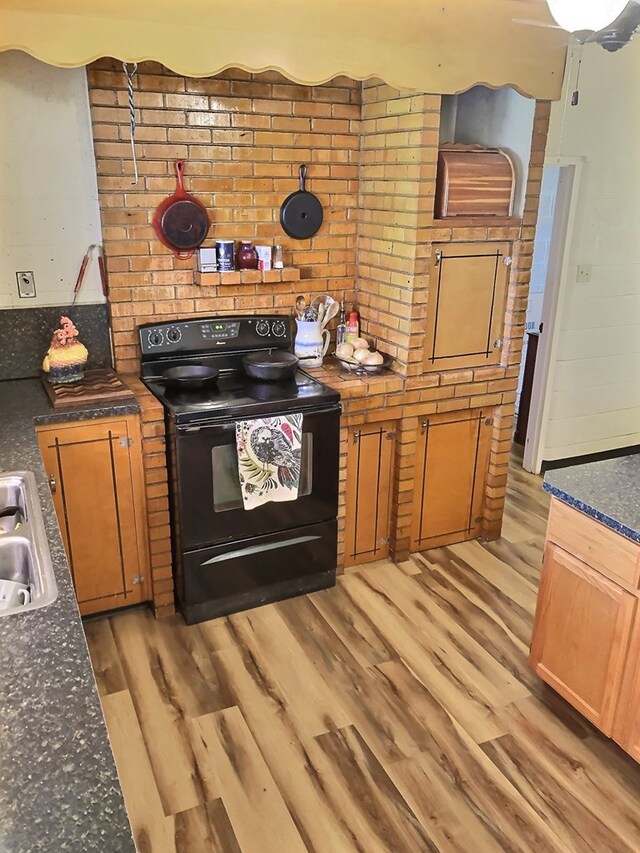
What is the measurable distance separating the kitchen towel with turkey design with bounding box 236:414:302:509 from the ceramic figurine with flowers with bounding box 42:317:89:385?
2.30ft

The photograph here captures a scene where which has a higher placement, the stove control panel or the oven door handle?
the stove control panel

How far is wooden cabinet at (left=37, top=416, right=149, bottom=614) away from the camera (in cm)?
252

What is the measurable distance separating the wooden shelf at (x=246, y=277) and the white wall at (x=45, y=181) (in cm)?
44

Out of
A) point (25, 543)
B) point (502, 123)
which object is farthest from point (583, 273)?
point (25, 543)

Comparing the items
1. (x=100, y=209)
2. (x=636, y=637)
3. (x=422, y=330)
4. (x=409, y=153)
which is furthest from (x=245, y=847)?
A: (x=409, y=153)

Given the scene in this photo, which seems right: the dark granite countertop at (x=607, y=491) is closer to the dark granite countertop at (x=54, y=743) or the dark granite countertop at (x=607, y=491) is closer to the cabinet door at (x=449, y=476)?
the cabinet door at (x=449, y=476)

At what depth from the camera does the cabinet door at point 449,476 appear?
3232 millimetres

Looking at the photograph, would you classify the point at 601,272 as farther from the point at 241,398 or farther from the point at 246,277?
the point at 241,398

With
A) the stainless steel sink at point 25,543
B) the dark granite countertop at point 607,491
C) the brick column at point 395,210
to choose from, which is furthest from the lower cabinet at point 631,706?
the stainless steel sink at point 25,543

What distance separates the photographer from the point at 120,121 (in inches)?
106

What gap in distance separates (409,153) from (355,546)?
1713 mm

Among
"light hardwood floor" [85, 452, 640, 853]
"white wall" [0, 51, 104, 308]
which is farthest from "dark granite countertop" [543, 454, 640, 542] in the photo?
"white wall" [0, 51, 104, 308]

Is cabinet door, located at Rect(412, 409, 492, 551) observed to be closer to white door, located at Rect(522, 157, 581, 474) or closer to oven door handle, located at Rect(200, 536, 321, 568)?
oven door handle, located at Rect(200, 536, 321, 568)

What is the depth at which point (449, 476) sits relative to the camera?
3.33 meters
